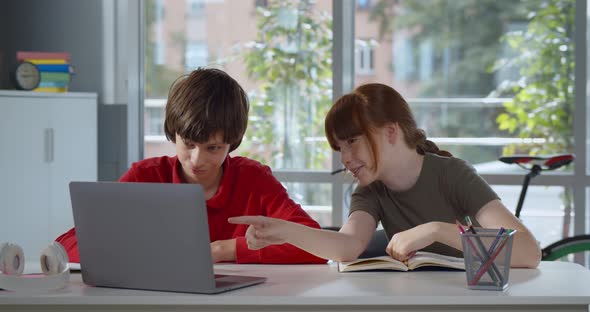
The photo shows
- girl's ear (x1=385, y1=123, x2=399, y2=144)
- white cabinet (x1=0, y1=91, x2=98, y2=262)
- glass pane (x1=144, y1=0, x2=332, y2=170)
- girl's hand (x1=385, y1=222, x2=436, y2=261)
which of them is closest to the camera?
girl's hand (x1=385, y1=222, x2=436, y2=261)

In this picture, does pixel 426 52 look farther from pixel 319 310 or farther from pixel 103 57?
pixel 319 310

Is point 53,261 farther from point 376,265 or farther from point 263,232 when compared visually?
point 376,265

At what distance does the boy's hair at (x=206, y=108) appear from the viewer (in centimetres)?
204

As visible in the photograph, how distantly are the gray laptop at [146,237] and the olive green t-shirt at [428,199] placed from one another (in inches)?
26.7

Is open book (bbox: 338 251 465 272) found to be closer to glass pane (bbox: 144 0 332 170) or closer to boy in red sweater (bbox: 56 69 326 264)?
boy in red sweater (bbox: 56 69 326 264)

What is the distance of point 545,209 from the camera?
424 cm

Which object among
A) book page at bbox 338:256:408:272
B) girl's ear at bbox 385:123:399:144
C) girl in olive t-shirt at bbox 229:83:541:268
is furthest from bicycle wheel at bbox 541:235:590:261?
book page at bbox 338:256:408:272

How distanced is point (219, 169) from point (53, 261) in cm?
76

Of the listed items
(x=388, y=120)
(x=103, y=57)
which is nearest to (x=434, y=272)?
(x=388, y=120)

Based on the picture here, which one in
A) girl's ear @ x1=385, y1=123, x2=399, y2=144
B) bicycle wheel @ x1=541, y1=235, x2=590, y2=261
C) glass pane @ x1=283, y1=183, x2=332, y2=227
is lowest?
bicycle wheel @ x1=541, y1=235, x2=590, y2=261

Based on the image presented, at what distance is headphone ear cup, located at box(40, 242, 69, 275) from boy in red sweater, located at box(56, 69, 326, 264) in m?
0.33

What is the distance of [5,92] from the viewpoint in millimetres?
3799

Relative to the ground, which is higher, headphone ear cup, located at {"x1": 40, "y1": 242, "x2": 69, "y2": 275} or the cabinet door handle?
the cabinet door handle

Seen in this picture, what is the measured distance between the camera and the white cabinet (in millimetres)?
3826
